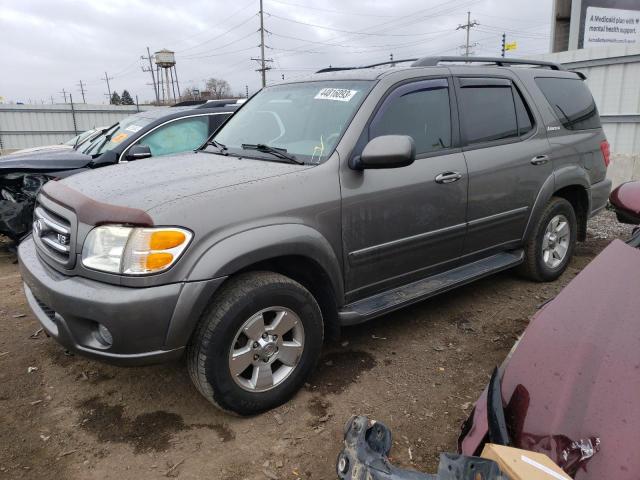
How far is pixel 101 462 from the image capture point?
2453mm

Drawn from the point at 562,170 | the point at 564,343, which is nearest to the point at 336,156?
the point at 564,343

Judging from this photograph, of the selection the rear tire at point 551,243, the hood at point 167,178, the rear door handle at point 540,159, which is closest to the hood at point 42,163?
the hood at point 167,178

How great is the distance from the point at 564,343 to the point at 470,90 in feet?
8.05

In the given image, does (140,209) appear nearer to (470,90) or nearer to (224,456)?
(224,456)

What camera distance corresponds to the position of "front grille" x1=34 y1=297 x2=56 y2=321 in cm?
261

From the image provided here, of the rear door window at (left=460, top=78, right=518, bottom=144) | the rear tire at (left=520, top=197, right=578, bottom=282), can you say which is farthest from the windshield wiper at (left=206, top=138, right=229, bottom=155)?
the rear tire at (left=520, top=197, right=578, bottom=282)

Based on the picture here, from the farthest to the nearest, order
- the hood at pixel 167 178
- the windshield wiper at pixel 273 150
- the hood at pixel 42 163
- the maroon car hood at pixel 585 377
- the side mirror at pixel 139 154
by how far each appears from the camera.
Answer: the hood at pixel 42 163 → the side mirror at pixel 139 154 → the windshield wiper at pixel 273 150 → the hood at pixel 167 178 → the maroon car hood at pixel 585 377

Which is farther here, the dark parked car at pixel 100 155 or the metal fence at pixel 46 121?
the metal fence at pixel 46 121

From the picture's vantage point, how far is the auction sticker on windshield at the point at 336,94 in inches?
128

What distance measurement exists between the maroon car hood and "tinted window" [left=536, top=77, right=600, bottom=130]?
8.98 feet

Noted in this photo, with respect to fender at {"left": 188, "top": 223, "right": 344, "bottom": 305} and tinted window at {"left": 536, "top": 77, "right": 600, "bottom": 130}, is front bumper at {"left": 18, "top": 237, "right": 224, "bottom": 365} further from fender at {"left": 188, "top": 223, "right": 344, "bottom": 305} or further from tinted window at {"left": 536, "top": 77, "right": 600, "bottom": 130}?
tinted window at {"left": 536, "top": 77, "right": 600, "bottom": 130}

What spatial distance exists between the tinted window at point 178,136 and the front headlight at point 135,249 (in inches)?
142

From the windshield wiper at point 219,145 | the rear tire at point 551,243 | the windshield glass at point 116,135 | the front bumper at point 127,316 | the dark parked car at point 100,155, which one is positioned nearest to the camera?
the front bumper at point 127,316

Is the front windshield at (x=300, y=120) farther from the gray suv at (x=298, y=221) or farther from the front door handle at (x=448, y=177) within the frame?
the front door handle at (x=448, y=177)
